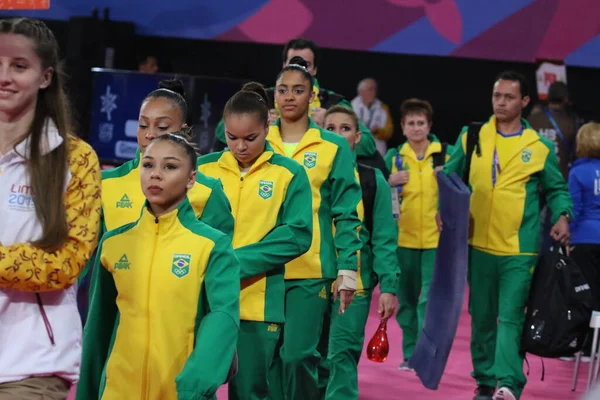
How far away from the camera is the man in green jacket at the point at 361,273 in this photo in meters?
6.26

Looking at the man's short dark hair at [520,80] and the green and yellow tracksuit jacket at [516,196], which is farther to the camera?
the man's short dark hair at [520,80]

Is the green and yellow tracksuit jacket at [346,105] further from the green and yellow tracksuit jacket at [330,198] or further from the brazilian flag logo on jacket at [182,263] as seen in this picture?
the brazilian flag logo on jacket at [182,263]

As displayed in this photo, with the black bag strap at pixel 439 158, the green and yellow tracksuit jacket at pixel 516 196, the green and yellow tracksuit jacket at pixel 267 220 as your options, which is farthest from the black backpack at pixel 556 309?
the green and yellow tracksuit jacket at pixel 267 220

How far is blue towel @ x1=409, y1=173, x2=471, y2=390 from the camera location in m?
7.09

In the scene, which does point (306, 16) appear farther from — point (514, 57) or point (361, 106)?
point (514, 57)

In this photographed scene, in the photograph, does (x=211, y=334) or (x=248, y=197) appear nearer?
(x=211, y=334)

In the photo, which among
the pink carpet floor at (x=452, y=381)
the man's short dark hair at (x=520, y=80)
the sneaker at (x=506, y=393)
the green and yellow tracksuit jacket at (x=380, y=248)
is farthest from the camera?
the pink carpet floor at (x=452, y=381)

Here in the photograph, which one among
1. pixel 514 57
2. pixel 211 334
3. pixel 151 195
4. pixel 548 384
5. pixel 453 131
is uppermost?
pixel 514 57

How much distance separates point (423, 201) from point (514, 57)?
450cm

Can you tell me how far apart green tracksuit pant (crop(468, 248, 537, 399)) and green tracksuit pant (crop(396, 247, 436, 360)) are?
99cm

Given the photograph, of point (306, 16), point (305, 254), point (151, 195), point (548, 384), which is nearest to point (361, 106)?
point (306, 16)

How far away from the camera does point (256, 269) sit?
190 inches

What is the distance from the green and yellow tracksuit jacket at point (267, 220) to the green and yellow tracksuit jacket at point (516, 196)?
8.04ft

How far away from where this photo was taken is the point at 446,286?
292 inches
